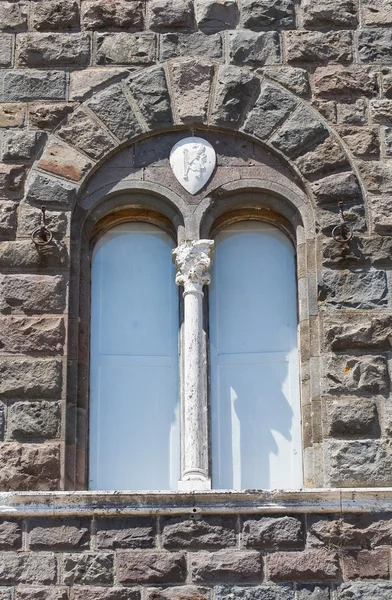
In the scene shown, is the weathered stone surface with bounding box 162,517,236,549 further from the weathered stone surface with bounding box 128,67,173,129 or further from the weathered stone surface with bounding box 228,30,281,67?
the weathered stone surface with bounding box 228,30,281,67

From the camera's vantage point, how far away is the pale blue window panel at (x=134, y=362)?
36.6 ft

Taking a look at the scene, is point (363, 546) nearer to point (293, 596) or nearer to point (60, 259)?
point (293, 596)

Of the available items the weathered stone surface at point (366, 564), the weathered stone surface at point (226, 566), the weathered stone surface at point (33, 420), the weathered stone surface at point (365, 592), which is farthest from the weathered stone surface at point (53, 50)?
the weathered stone surface at point (365, 592)

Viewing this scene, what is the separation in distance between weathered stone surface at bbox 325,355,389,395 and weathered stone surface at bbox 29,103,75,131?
2585 millimetres

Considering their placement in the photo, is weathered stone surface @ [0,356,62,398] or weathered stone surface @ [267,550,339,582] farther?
weathered stone surface @ [0,356,62,398]

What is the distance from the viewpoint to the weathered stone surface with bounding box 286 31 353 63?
11891mm

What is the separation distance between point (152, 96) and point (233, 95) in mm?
571

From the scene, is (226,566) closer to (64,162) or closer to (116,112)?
(64,162)

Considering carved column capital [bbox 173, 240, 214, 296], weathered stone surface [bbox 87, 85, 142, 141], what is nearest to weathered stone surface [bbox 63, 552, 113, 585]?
carved column capital [bbox 173, 240, 214, 296]

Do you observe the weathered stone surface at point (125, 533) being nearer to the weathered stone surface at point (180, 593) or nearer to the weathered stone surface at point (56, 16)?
the weathered stone surface at point (180, 593)

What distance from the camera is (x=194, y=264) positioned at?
37.3 ft

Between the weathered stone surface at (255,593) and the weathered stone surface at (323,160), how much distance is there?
2.96m

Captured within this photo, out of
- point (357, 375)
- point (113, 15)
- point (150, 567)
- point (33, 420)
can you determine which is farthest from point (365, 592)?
point (113, 15)

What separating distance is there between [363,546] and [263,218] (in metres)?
2.58
